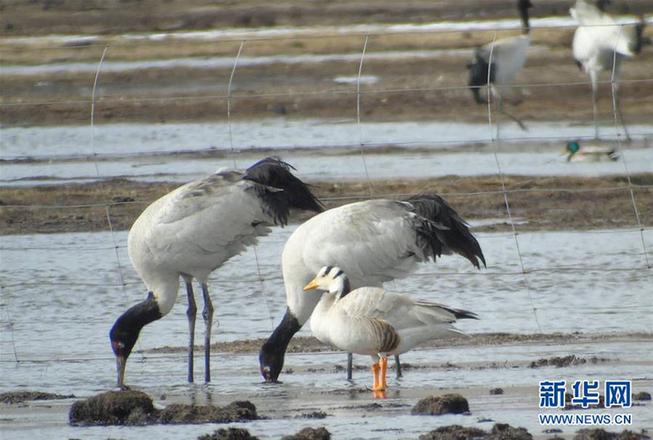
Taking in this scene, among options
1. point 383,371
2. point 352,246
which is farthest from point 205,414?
point 352,246

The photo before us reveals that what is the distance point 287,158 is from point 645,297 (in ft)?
30.8

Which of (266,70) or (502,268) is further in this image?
(266,70)

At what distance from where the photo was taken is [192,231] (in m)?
11.6

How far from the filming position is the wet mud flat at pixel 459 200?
17156 millimetres

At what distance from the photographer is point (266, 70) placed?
101 ft

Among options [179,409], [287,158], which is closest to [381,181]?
[287,158]

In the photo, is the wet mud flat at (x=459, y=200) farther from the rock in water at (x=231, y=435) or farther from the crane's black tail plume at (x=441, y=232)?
the rock in water at (x=231, y=435)

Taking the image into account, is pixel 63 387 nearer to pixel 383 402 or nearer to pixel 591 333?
pixel 383 402

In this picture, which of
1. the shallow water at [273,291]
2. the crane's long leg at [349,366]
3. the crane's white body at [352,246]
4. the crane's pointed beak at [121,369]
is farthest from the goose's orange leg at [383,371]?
the shallow water at [273,291]

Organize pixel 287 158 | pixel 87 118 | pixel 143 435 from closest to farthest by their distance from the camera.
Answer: pixel 143 435 < pixel 287 158 < pixel 87 118

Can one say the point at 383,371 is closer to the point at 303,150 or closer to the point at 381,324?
the point at 381,324

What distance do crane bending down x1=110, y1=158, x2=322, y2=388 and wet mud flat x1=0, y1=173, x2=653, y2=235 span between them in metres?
4.48

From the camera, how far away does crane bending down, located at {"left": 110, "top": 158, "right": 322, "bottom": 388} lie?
37.9 feet

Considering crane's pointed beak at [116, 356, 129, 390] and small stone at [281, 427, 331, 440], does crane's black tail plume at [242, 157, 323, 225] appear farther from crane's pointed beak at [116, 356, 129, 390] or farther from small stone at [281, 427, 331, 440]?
small stone at [281, 427, 331, 440]
